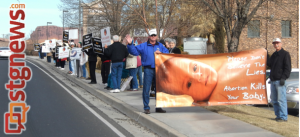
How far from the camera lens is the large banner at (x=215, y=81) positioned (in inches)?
332

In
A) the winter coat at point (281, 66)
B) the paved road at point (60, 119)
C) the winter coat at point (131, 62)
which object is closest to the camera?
the paved road at point (60, 119)

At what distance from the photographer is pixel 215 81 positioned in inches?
332

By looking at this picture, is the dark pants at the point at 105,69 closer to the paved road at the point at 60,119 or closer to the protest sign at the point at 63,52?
the paved road at the point at 60,119

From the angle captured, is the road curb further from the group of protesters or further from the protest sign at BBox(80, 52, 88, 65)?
the protest sign at BBox(80, 52, 88, 65)

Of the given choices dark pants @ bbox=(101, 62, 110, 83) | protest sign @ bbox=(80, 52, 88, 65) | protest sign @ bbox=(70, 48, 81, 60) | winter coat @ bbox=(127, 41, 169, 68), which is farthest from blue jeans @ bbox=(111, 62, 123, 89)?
protest sign @ bbox=(70, 48, 81, 60)

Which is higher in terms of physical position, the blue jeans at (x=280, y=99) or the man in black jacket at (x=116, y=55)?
the man in black jacket at (x=116, y=55)

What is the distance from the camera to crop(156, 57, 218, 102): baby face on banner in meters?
8.45

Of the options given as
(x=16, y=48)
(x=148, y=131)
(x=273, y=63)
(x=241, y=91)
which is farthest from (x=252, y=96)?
(x=16, y=48)

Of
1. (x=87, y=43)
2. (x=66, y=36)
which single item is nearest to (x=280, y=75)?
(x=87, y=43)

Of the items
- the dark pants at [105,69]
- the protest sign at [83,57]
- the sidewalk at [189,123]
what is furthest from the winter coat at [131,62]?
the protest sign at [83,57]

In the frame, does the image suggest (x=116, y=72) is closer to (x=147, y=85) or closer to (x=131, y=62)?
(x=131, y=62)

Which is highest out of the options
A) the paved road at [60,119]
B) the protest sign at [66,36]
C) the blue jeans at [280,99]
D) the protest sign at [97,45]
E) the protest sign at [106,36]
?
the protest sign at [66,36]

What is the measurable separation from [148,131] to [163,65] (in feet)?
5.98

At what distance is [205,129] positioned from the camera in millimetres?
6848
